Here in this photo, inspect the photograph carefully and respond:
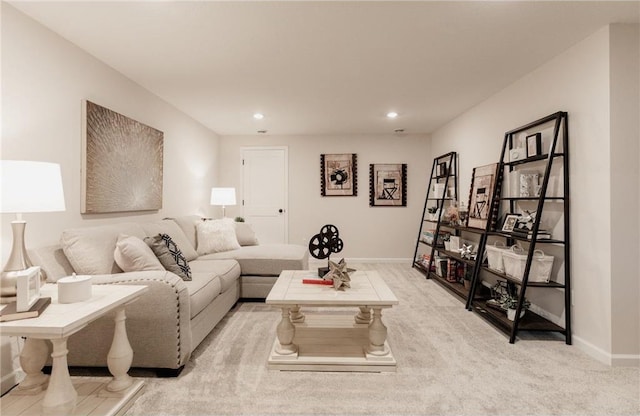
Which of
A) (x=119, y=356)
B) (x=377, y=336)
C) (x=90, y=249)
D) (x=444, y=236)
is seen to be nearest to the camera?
(x=119, y=356)

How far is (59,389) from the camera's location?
1.56 m

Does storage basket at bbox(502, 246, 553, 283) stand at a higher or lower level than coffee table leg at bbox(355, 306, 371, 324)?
higher

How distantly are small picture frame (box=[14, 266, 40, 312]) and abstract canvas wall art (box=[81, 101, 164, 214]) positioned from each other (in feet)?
3.93

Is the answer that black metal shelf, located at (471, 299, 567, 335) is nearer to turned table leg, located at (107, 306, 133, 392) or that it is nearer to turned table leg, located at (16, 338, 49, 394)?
turned table leg, located at (107, 306, 133, 392)

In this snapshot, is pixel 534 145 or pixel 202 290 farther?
pixel 534 145

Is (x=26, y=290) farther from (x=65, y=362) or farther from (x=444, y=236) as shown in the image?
(x=444, y=236)

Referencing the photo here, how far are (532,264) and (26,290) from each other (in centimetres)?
335

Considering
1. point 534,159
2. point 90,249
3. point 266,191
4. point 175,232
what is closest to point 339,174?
point 266,191

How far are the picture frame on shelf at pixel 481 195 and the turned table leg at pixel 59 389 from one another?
3.57m

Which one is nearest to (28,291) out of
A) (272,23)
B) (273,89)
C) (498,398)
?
(272,23)

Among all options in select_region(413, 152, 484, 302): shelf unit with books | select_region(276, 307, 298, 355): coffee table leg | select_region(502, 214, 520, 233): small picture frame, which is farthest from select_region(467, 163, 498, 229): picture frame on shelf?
select_region(276, 307, 298, 355): coffee table leg

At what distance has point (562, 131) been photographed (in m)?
2.66

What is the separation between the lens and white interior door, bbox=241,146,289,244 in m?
5.94

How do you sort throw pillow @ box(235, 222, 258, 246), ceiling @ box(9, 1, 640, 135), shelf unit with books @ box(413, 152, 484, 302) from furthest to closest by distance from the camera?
throw pillow @ box(235, 222, 258, 246) < shelf unit with books @ box(413, 152, 484, 302) < ceiling @ box(9, 1, 640, 135)
